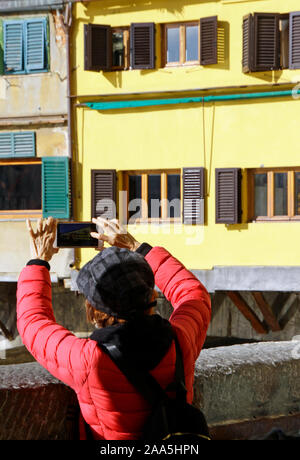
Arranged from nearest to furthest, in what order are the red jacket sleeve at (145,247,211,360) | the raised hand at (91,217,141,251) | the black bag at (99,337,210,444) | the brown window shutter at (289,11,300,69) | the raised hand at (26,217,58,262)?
the black bag at (99,337,210,444) < the red jacket sleeve at (145,247,211,360) < the raised hand at (26,217,58,262) < the raised hand at (91,217,141,251) < the brown window shutter at (289,11,300,69)

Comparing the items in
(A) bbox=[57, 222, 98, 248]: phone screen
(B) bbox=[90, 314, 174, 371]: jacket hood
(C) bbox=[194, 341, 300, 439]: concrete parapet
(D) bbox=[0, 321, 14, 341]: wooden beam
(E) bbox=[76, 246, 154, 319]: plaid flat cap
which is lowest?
(D) bbox=[0, 321, 14, 341]: wooden beam

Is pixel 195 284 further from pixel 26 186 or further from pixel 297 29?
pixel 26 186

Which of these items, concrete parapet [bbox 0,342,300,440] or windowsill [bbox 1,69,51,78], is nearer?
concrete parapet [bbox 0,342,300,440]

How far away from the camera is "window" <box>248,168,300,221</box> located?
10875mm

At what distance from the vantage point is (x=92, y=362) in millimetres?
1607

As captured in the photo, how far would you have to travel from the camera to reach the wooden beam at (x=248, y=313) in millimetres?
11328

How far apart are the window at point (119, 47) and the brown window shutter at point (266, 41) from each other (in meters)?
1.79

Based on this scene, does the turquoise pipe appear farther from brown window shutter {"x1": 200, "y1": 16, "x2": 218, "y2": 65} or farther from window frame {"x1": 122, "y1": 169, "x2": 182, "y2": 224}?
window frame {"x1": 122, "y1": 169, "x2": 182, "y2": 224}

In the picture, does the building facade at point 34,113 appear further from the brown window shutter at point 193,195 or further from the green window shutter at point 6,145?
the brown window shutter at point 193,195

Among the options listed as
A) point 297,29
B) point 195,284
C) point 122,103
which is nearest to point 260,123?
point 297,29

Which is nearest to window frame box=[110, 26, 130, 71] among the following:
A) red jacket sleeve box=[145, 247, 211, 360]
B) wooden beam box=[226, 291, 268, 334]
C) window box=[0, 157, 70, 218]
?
window box=[0, 157, 70, 218]

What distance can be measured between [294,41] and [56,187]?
4.81 metres

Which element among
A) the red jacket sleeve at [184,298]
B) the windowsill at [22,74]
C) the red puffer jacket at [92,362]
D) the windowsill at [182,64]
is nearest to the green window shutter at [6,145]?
the windowsill at [22,74]

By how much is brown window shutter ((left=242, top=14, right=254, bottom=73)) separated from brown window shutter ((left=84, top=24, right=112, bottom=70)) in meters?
2.38
